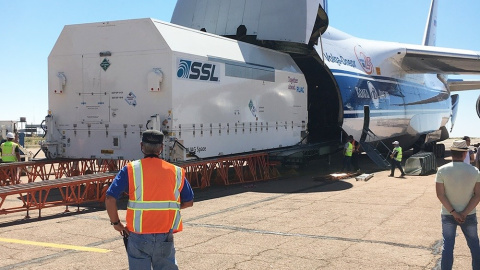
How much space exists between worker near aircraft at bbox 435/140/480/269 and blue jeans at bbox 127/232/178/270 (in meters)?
3.16

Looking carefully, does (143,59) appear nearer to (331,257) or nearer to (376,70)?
(331,257)

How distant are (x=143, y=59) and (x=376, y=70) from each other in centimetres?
1367

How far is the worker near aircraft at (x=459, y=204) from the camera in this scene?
559 centimetres

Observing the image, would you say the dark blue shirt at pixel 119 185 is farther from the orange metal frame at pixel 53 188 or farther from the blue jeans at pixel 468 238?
the orange metal frame at pixel 53 188

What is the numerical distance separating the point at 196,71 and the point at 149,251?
9804 millimetres

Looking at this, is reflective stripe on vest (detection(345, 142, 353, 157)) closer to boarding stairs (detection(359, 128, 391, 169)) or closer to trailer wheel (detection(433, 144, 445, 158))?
boarding stairs (detection(359, 128, 391, 169))

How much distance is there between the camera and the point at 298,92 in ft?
62.2

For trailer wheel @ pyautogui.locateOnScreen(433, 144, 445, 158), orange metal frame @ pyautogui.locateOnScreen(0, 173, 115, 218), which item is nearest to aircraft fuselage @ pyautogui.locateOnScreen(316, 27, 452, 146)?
trailer wheel @ pyautogui.locateOnScreen(433, 144, 445, 158)

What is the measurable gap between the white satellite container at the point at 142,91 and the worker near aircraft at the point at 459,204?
27.2ft

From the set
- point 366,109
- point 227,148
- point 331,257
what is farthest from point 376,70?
point 331,257

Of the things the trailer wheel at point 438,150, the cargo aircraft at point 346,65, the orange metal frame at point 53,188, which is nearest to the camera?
the orange metal frame at point 53,188

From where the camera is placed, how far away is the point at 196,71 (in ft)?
44.9

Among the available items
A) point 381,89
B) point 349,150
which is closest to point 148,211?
point 349,150

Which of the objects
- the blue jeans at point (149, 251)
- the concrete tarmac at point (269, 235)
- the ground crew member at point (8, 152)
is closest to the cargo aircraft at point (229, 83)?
the ground crew member at point (8, 152)
